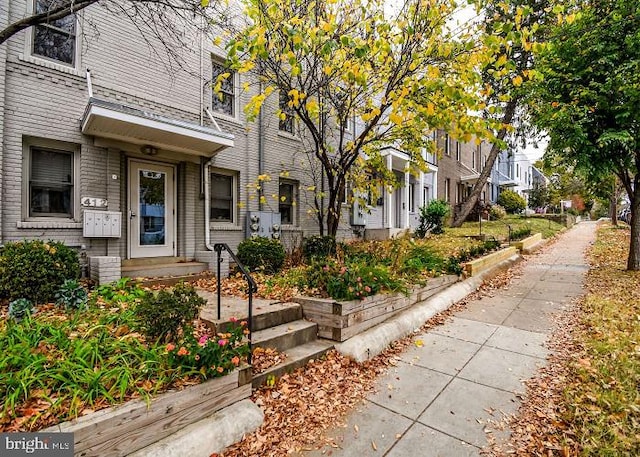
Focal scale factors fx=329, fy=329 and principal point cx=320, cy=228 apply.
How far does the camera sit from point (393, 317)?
16.7 ft

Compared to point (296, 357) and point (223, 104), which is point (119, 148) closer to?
point (223, 104)

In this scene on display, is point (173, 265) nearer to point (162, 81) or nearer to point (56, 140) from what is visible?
point (56, 140)

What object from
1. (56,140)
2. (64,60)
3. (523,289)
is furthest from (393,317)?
(64,60)

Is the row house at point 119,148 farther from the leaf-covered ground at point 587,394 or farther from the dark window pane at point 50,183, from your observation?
the leaf-covered ground at point 587,394

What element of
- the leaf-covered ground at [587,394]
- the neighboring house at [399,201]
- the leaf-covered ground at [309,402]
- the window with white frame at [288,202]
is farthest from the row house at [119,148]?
the leaf-covered ground at [587,394]

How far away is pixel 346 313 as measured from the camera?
428 cm

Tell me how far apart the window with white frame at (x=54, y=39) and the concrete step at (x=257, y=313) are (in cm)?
515

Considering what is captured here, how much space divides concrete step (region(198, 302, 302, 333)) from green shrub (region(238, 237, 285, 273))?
2.15 meters

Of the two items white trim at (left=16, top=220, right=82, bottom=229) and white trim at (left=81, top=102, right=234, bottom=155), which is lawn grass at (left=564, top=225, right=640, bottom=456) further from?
white trim at (left=16, top=220, right=82, bottom=229)

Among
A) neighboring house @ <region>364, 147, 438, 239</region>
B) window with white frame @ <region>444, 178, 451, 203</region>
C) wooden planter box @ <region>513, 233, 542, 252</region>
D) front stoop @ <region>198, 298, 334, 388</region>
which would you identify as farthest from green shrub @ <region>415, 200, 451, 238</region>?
front stoop @ <region>198, 298, 334, 388</region>

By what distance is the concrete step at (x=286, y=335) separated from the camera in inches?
148

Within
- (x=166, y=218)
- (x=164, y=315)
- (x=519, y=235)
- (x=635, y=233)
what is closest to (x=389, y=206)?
(x=519, y=235)

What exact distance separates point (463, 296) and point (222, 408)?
536 cm

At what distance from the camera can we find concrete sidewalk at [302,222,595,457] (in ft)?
8.98
